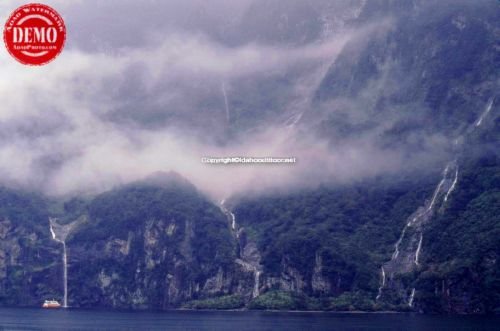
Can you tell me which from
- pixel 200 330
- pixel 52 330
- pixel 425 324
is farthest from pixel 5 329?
pixel 425 324

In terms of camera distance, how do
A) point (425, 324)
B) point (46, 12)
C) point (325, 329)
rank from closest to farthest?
point (46, 12)
point (325, 329)
point (425, 324)

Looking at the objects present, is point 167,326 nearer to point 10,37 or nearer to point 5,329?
point 5,329

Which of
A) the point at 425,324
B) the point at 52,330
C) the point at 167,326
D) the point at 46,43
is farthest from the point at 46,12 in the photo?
the point at 425,324

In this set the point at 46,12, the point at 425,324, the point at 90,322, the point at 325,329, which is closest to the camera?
the point at 46,12

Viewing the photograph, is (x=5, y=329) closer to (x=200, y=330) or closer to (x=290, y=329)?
(x=200, y=330)

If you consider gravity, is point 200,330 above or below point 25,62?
below

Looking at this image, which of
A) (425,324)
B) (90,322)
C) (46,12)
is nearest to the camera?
(46,12)

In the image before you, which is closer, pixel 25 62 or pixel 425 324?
pixel 25 62

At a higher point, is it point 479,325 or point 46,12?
point 46,12

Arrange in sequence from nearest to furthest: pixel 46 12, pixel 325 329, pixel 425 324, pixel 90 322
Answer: pixel 46 12
pixel 325 329
pixel 425 324
pixel 90 322
